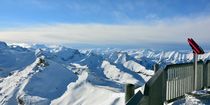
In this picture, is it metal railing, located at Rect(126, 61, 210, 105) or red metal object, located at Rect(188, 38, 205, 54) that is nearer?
metal railing, located at Rect(126, 61, 210, 105)

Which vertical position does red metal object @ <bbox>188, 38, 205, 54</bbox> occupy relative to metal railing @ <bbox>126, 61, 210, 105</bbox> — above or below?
above

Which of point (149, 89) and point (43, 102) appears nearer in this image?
point (149, 89)

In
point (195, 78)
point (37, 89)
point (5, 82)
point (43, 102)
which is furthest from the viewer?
point (5, 82)

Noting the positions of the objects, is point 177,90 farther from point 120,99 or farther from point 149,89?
point 120,99

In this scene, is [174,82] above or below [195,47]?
below

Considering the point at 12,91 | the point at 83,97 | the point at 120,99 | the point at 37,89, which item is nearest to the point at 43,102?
the point at 37,89

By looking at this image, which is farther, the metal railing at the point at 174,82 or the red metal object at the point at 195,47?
the red metal object at the point at 195,47

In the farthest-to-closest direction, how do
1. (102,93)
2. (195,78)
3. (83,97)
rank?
1. (83,97)
2. (102,93)
3. (195,78)

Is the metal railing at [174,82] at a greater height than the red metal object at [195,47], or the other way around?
the red metal object at [195,47]
